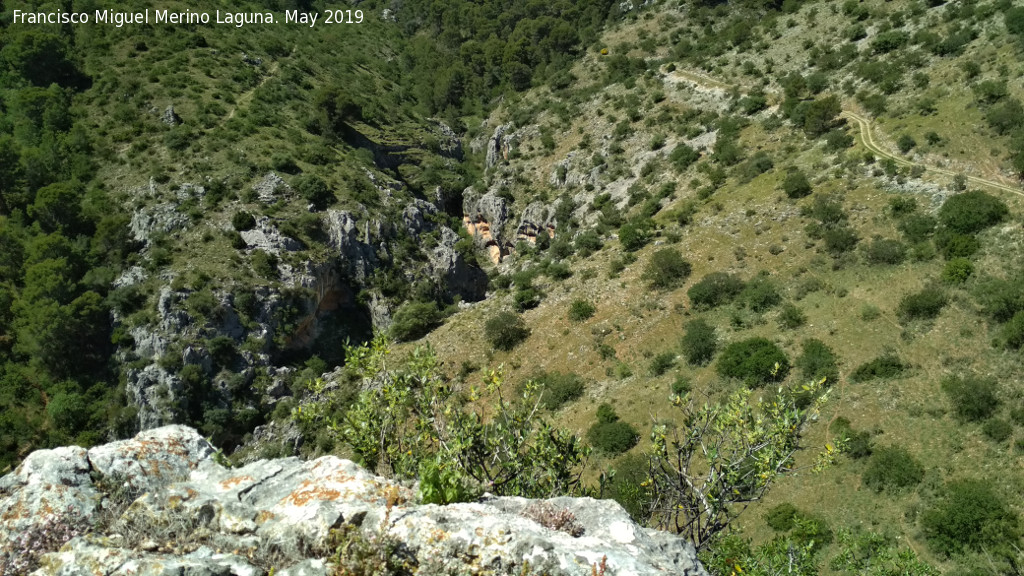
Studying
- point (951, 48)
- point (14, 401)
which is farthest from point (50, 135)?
point (951, 48)

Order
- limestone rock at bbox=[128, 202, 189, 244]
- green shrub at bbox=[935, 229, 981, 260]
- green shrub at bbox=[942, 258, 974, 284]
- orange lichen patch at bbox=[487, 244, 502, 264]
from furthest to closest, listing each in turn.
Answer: orange lichen patch at bbox=[487, 244, 502, 264], limestone rock at bbox=[128, 202, 189, 244], green shrub at bbox=[935, 229, 981, 260], green shrub at bbox=[942, 258, 974, 284]

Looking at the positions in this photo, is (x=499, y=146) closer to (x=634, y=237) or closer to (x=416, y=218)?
(x=416, y=218)

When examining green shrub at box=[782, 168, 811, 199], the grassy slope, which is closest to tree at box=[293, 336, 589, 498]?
the grassy slope

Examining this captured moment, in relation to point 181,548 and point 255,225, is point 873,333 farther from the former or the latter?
point 255,225

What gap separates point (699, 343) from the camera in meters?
36.6

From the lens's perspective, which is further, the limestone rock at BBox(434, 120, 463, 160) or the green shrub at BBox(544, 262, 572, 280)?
the limestone rock at BBox(434, 120, 463, 160)

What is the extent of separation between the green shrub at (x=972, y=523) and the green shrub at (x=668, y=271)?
76.4 feet

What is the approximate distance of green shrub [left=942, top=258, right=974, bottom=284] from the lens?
1278 inches

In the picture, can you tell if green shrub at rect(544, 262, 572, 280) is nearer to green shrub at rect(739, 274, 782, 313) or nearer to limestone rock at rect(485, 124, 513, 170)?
green shrub at rect(739, 274, 782, 313)

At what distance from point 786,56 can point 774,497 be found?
57109mm

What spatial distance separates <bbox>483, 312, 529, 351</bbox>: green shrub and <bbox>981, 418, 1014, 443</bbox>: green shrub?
2840cm

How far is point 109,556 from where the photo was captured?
6453 mm

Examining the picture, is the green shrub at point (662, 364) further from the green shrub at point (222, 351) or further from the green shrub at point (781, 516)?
the green shrub at point (222, 351)

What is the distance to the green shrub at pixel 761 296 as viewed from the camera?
3794cm
